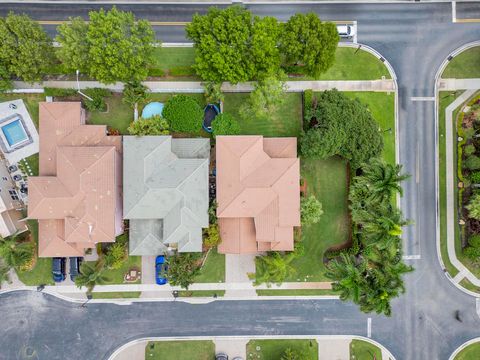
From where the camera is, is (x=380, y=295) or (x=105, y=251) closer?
(x=380, y=295)

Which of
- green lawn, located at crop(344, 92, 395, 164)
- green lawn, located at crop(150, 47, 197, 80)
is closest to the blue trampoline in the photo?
green lawn, located at crop(150, 47, 197, 80)

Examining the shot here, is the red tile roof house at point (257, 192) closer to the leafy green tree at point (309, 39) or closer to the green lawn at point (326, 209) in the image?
the green lawn at point (326, 209)

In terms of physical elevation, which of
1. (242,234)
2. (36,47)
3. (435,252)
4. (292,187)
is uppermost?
(36,47)

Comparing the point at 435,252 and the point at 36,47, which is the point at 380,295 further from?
the point at 36,47

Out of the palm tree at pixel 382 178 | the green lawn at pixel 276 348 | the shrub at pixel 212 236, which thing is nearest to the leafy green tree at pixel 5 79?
the shrub at pixel 212 236

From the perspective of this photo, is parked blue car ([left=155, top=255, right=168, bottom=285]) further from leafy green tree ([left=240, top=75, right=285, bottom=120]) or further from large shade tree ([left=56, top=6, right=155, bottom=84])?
large shade tree ([left=56, top=6, right=155, bottom=84])

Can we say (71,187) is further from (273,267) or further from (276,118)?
(276,118)

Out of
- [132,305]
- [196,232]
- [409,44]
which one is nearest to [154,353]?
[132,305]
